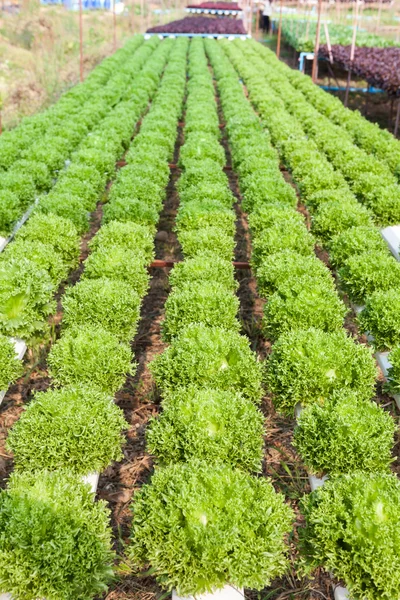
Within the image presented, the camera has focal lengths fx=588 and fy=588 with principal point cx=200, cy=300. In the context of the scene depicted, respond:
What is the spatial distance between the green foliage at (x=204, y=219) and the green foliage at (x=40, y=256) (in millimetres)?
1953

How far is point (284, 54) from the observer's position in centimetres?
4231

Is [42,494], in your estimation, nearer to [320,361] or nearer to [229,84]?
[320,361]

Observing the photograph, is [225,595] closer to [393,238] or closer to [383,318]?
[383,318]

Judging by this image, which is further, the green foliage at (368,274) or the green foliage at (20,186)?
the green foliage at (20,186)

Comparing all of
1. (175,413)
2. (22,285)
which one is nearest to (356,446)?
(175,413)

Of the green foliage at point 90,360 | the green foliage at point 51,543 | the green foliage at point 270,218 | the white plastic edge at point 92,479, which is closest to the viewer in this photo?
the green foliage at point 51,543

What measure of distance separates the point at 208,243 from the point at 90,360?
3.08 metres

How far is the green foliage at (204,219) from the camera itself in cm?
881

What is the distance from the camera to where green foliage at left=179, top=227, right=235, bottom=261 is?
26.6ft

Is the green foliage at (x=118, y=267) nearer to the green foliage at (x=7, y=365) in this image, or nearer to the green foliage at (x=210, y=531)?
the green foliage at (x=7, y=365)

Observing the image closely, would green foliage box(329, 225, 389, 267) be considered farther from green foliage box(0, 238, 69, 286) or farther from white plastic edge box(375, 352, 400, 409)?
green foliage box(0, 238, 69, 286)

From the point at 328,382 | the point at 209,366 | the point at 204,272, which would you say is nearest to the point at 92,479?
the point at 209,366

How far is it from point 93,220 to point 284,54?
35900 millimetres

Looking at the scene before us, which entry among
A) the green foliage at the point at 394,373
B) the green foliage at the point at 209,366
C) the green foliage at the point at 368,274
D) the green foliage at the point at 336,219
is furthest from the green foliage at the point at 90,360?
the green foliage at the point at 336,219
